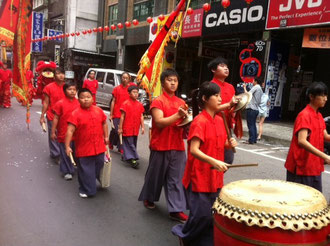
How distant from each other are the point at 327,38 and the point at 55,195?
9.10m

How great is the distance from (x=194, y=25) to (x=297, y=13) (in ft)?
17.0

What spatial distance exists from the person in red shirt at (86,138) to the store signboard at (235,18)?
9119 millimetres

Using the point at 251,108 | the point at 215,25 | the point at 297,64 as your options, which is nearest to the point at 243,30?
the point at 215,25

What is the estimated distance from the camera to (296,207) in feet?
6.20

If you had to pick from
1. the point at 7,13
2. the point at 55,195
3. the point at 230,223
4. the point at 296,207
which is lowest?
the point at 55,195

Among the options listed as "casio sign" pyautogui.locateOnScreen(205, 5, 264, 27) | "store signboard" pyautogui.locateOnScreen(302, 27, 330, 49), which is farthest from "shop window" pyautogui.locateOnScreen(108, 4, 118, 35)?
"store signboard" pyautogui.locateOnScreen(302, 27, 330, 49)

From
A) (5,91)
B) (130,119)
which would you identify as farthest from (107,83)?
(130,119)

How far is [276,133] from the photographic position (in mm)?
10375

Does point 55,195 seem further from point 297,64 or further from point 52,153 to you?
point 297,64

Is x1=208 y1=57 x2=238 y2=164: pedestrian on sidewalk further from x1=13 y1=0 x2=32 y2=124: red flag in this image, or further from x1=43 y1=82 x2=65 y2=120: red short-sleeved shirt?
x1=43 y1=82 x2=65 y2=120: red short-sleeved shirt

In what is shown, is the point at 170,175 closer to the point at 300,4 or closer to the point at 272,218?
the point at 272,218

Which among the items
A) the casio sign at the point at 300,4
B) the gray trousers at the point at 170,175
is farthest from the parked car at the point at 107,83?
the gray trousers at the point at 170,175

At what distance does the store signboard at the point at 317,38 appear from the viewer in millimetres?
10133

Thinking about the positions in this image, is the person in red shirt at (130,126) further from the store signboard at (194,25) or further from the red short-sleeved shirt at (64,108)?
the store signboard at (194,25)
